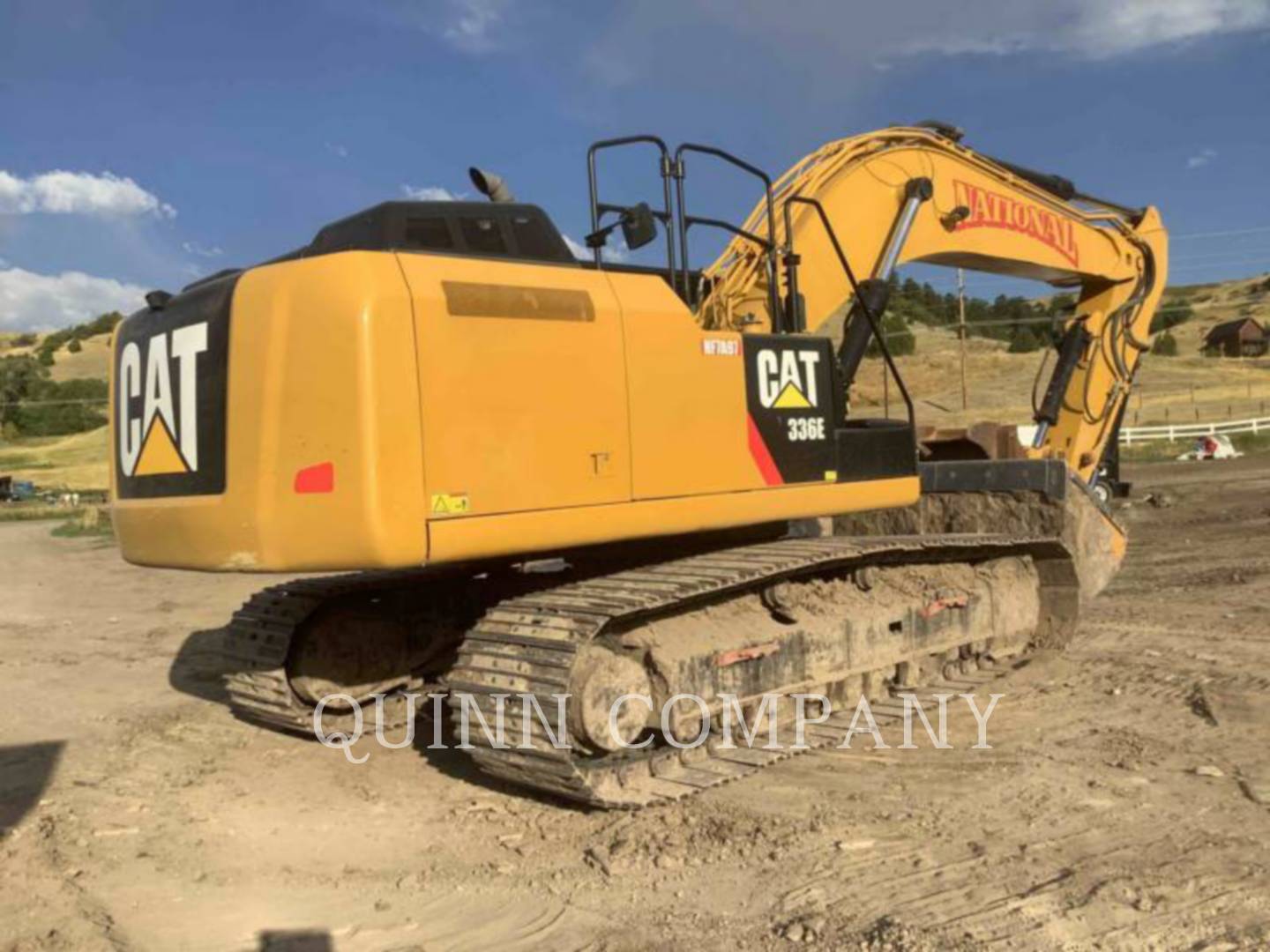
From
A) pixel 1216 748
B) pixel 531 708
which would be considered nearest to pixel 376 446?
pixel 531 708

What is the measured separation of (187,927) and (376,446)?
1.73 meters

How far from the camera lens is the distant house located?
246 feet

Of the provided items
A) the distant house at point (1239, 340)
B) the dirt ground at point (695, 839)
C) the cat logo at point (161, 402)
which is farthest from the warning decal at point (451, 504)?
the distant house at point (1239, 340)

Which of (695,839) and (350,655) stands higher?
(350,655)

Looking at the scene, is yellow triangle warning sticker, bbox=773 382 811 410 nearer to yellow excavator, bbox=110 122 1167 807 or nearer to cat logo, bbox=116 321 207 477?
yellow excavator, bbox=110 122 1167 807

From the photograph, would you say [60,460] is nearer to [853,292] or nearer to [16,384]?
[16,384]

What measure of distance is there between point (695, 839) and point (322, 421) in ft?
6.94

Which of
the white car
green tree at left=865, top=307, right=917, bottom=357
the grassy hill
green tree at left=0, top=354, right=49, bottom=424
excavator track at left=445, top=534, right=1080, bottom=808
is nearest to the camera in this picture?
excavator track at left=445, top=534, right=1080, bottom=808

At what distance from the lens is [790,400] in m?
5.47

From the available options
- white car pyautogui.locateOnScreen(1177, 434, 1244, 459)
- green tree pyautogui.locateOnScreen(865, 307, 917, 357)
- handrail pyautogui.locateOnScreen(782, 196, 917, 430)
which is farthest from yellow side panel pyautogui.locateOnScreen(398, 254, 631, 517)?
green tree pyautogui.locateOnScreen(865, 307, 917, 357)

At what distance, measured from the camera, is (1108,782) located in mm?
4734

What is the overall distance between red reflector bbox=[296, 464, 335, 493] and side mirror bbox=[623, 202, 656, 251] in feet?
5.97

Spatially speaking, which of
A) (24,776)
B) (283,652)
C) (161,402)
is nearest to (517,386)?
(161,402)

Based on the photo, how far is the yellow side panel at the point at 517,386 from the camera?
4188 mm
